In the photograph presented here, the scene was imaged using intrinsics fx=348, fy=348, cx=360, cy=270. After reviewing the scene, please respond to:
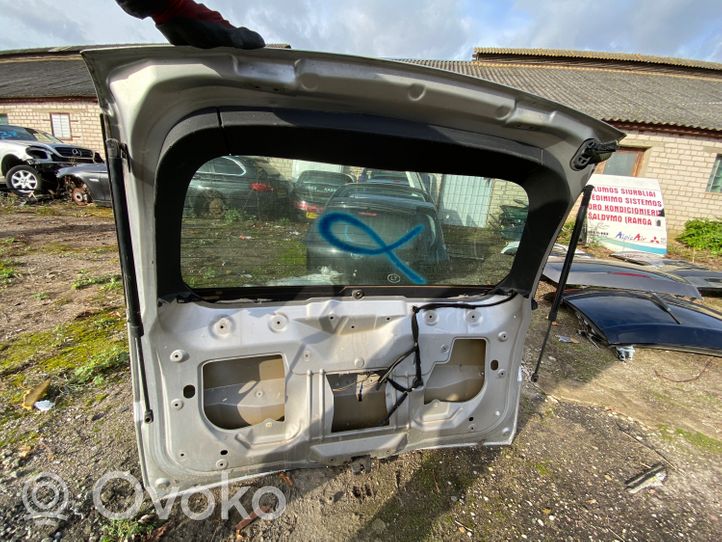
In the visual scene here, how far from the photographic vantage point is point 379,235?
1575mm

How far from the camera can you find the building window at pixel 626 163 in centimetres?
1144

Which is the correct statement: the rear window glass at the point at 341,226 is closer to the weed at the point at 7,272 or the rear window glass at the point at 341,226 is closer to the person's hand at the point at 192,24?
the person's hand at the point at 192,24

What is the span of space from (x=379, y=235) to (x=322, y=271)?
0.31 m

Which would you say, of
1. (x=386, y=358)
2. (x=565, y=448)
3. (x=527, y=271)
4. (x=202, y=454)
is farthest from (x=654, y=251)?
(x=202, y=454)

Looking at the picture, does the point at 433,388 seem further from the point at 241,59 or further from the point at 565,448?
the point at 241,59

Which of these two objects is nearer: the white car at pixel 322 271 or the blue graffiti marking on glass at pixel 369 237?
the white car at pixel 322 271

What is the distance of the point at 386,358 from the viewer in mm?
1596

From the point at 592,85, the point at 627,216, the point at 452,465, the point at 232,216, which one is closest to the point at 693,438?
the point at 452,465

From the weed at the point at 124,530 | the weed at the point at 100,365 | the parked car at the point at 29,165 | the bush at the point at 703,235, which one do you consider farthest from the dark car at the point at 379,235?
the bush at the point at 703,235

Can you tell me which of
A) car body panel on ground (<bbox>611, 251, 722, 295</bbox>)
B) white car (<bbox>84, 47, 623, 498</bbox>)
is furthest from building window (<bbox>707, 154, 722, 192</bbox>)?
white car (<bbox>84, 47, 623, 498</bbox>)

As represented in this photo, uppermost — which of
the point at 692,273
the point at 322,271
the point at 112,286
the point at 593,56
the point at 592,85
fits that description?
the point at 593,56

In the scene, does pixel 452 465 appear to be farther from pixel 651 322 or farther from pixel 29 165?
pixel 29 165

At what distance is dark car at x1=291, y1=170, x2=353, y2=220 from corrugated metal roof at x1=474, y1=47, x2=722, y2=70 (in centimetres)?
2278

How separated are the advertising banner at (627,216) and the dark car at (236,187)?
910cm
